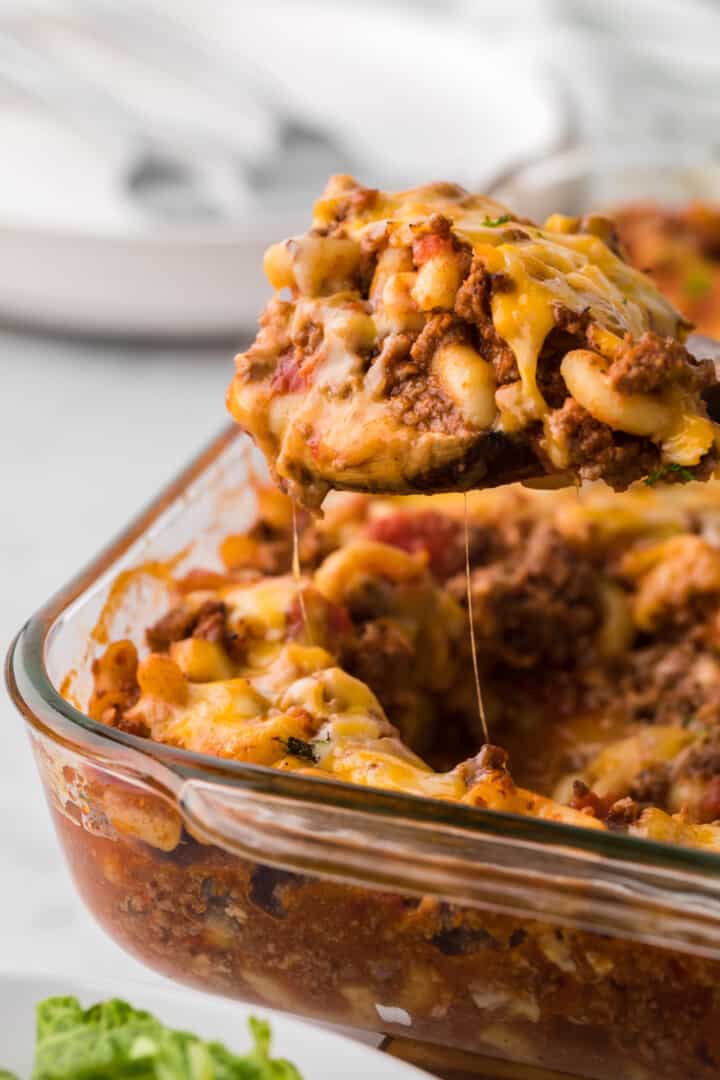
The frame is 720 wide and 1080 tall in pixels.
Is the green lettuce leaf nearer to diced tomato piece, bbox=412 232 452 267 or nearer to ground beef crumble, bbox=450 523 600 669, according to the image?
diced tomato piece, bbox=412 232 452 267

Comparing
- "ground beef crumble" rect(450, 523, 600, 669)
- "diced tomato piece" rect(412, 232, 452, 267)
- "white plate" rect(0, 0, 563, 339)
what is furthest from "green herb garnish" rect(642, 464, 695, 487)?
"white plate" rect(0, 0, 563, 339)

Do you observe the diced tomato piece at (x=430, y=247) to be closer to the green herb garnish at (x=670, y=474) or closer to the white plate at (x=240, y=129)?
the green herb garnish at (x=670, y=474)

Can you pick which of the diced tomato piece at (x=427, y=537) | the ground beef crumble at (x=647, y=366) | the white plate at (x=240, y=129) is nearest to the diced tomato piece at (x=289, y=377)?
the ground beef crumble at (x=647, y=366)

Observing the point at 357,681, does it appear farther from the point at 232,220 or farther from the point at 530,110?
the point at 530,110

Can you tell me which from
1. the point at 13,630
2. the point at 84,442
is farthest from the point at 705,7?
the point at 13,630

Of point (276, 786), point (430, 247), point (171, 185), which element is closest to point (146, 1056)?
point (276, 786)
